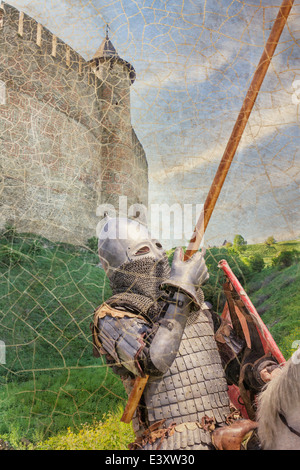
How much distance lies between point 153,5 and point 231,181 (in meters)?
0.97

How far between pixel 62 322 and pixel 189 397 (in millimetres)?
4133

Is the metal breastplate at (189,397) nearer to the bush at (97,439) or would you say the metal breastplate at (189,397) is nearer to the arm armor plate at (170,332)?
the arm armor plate at (170,332)

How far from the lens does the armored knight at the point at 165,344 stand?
160cm

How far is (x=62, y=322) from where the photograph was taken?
558cm

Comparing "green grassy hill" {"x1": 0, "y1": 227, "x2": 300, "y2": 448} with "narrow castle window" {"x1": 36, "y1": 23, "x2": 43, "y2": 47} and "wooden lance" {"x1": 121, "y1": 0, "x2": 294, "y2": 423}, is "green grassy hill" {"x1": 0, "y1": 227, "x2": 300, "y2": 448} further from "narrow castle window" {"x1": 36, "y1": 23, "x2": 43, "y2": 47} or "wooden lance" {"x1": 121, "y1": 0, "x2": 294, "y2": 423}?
"wooden lance" {"x1": 121, "y1": 0, "x2": 294, "y2": 423}

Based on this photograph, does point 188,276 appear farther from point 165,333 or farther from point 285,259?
point 285,259

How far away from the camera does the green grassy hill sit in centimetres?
372

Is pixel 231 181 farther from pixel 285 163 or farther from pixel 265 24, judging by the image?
pixel 265 24

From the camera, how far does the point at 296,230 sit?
6.45ft

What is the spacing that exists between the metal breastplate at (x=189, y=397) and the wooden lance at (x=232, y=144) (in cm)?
6

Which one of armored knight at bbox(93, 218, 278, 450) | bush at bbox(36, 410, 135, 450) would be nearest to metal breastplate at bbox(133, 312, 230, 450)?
armored knight at bbox(93, 218, 278, 450)

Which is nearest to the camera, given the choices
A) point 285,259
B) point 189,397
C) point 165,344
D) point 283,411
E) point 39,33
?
point 283,411

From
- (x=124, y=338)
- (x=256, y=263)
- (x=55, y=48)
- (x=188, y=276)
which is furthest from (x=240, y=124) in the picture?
(x=256, y=263)
